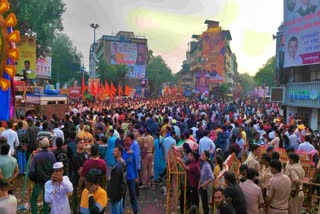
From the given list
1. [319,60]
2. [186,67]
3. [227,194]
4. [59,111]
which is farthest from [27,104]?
[186,67]

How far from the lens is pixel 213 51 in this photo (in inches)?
3824

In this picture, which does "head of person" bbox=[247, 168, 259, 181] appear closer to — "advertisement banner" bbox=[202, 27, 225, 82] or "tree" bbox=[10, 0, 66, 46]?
"tree" bbox=[10, 0, 66, 46]

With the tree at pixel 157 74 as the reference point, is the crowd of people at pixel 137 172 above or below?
below

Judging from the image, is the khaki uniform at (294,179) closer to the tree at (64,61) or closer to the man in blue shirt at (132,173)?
the man in blue shirt at (132,173)

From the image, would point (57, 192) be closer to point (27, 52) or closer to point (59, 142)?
point (59, 142)

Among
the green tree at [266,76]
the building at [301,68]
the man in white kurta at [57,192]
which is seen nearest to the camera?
the man in white kurta at [57,192]

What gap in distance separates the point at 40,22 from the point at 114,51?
199 ft

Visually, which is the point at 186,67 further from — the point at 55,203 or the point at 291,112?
the point at 55,203

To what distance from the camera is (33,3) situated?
1117 inches

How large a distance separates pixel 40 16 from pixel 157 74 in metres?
77.4

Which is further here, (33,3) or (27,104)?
(33,3)

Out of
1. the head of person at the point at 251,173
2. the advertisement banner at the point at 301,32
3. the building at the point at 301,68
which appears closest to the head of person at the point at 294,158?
the head of person at the point at 251,173

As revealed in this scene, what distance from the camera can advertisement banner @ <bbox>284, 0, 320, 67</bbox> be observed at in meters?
24.4

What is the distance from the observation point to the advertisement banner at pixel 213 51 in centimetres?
9669
